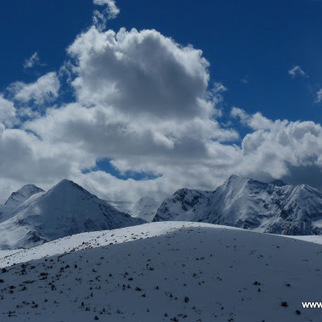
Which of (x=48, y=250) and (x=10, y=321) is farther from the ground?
(x=48, y=250)

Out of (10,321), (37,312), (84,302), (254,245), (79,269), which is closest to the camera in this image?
(10,321)

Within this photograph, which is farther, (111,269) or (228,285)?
(111,269)

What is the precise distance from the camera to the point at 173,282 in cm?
3194

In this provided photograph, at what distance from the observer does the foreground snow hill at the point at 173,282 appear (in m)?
26.1

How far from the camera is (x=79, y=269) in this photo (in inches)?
1448

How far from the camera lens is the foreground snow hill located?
1029 inches

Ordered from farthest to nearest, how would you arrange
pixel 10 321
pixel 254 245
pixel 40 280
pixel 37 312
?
pixel 254 245 < pixel 40 280 < pixel 37 312 < pixel 10 321

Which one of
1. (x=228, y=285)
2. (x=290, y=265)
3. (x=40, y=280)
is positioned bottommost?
(x=40, y=280)

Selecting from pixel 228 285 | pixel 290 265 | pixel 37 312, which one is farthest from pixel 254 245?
pixel 37 312

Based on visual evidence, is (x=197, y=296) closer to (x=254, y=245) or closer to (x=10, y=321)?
(x=10, y=321)

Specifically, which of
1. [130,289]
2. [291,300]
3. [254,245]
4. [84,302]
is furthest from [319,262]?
[84,302]

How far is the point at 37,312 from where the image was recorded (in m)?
26.1

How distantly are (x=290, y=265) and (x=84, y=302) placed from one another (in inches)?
684

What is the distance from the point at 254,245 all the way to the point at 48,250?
25927mm
